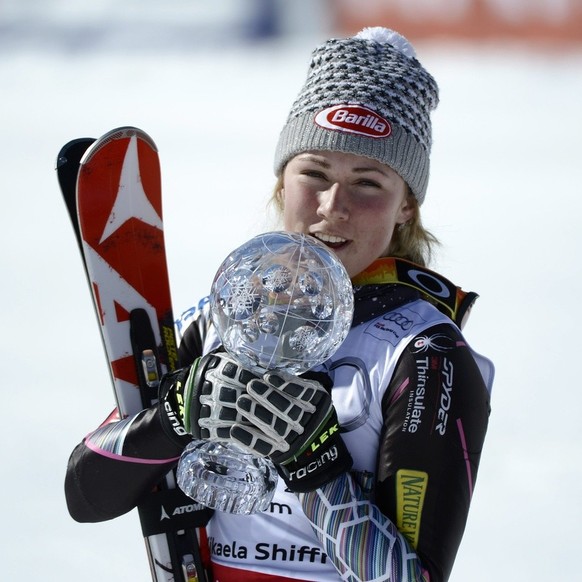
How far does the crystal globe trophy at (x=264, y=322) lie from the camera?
1.58 meters

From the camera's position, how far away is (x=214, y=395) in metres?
1.56

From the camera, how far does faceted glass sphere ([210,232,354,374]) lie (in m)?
1.58

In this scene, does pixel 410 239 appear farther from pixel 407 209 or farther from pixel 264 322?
pixel 264 322

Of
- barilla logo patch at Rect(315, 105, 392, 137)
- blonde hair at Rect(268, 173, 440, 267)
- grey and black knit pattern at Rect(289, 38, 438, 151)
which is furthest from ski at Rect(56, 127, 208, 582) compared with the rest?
barilla logo patch at Rect(315, 105, 392, 137)

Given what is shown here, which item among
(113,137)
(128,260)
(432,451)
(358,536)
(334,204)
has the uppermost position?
(113,137)

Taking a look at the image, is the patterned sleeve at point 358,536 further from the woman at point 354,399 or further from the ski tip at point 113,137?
the ski tip at point 113,137

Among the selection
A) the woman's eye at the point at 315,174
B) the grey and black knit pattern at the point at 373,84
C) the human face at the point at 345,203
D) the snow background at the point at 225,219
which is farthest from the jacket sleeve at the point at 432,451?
the snow background at the point at 225,219

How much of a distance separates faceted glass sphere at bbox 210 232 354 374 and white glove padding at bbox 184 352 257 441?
0.03 metres

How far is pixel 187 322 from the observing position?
7.77 feet

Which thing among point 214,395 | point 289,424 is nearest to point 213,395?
point 214,395

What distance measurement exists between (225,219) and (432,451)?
4332mm

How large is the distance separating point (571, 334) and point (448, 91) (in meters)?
3.07

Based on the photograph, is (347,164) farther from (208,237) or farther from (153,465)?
(208,237)

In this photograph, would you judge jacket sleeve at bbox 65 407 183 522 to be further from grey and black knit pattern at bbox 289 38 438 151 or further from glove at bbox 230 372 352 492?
grey and black knit pattern at bbox 289 38 438 151
